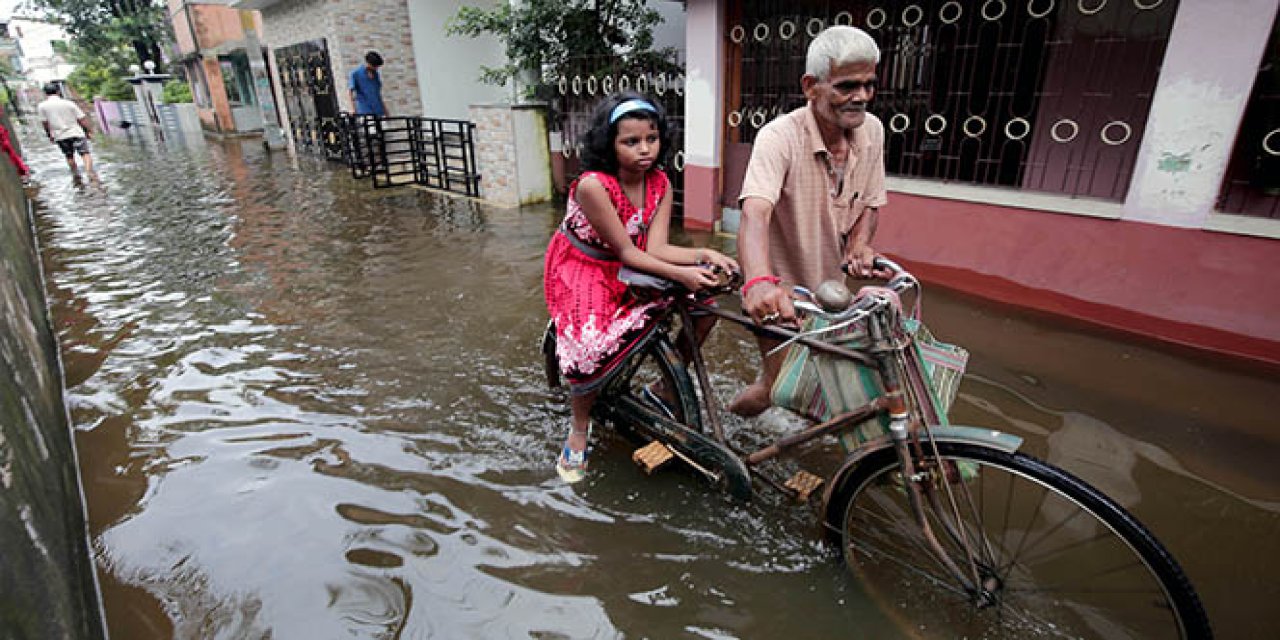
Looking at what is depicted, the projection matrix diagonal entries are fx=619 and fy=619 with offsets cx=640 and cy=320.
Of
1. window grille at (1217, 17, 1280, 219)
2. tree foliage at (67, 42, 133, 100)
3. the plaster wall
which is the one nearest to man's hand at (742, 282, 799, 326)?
the plaster wall

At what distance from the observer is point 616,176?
2.49 meters

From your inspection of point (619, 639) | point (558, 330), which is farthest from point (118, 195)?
point (619, 639)

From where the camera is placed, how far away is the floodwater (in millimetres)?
2211

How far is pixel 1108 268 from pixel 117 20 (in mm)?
37819

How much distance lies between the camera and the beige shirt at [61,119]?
11477 mm

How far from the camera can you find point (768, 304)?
6.59 feet

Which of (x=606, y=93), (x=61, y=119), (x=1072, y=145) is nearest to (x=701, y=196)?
(x=606, y=93)

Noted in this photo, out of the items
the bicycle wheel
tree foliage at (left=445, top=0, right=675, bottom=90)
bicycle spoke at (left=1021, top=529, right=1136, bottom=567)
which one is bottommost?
bicycle spoke at (left=1021, top=529, right=1136, bottom=567)

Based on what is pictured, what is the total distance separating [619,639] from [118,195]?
12.3 meters

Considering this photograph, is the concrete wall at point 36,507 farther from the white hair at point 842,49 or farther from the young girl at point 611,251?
the white hair at point 842,49

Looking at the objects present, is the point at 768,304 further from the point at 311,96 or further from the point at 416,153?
the point at 311,96

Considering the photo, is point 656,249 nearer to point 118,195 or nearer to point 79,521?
point 79,521

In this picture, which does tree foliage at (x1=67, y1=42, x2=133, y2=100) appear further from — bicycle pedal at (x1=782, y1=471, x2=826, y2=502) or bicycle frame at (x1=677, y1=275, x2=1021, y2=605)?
bicycle frame at (x1=677, y1=275, x2=1021, y2=605)

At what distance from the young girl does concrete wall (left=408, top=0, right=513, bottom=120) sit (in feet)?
36.5
